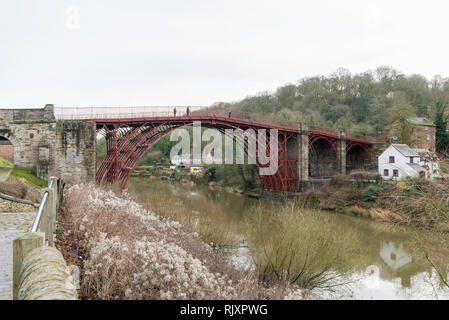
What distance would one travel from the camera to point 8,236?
21.9 feet

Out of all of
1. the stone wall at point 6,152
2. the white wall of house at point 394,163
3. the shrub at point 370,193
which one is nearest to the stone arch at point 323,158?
the white wall of house at point 394,163

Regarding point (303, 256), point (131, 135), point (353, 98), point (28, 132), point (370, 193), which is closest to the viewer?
point (303, 256)

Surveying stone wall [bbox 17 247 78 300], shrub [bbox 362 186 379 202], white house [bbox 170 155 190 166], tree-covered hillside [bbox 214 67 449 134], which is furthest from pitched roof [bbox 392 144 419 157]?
white house [bbox 170 155 190 166]

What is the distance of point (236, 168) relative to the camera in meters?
36.2

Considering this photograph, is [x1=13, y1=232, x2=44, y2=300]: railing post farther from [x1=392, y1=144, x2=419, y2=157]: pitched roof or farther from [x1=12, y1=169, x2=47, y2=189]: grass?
[x1=392, y1=144, x2=419, y2=157]: pitched roof

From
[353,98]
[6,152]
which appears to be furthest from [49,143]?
[353,98]

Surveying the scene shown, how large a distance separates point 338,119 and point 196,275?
4121cm

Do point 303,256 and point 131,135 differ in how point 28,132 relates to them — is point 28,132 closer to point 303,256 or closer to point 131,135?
point 131,135

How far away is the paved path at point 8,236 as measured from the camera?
420 centimetres

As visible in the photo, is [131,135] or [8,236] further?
[131,135]

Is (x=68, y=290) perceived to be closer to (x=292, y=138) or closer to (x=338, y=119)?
(x=292, y=138)

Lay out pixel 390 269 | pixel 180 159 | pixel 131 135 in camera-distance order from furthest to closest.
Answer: pixel 180 159 → pixel 131 135 → pixel 390 269

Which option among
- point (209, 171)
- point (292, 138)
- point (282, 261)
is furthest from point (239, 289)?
point (209, 171)

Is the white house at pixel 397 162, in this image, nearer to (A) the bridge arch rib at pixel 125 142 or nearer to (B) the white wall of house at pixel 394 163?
(B) the white wall of house at pixel 394 163
